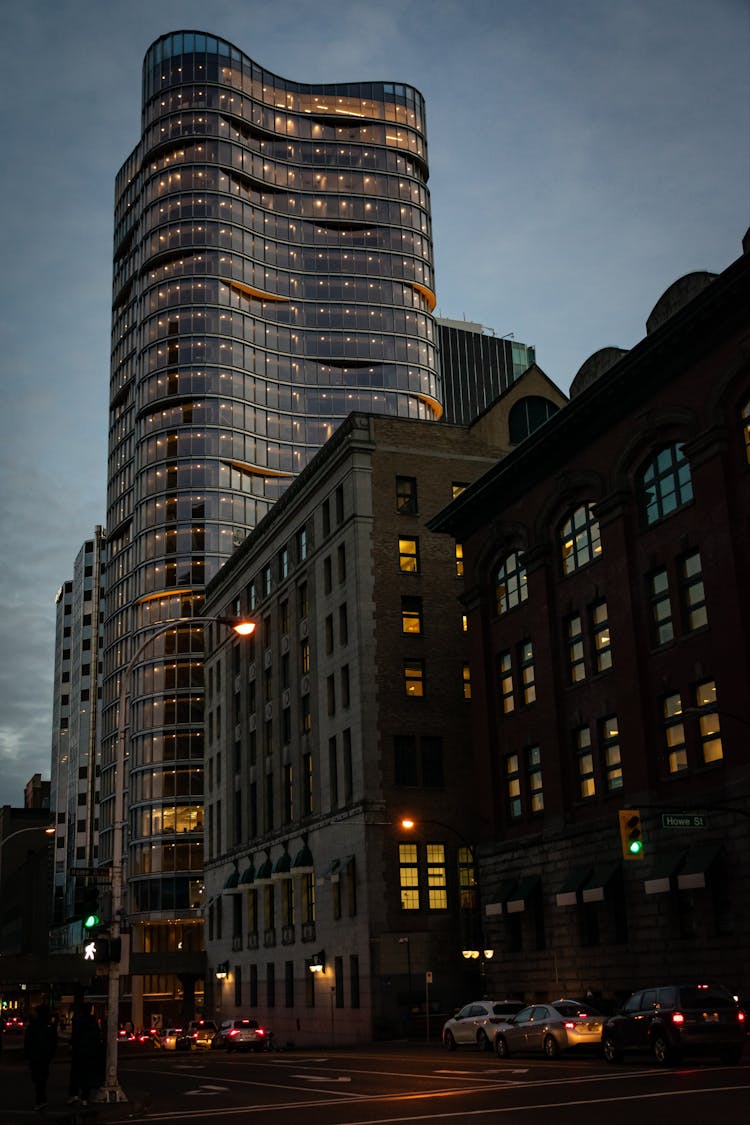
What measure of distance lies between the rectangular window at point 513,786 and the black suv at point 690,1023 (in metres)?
23.1

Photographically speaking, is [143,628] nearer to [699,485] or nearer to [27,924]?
[27,924]

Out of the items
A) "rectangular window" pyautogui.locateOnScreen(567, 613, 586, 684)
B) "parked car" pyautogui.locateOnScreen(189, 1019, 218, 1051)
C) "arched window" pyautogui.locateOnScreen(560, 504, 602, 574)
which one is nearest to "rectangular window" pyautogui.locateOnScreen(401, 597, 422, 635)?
"arched window" pyautogui.locateOnScreen(560, 504, 602, 574)

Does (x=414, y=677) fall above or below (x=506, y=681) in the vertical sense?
above

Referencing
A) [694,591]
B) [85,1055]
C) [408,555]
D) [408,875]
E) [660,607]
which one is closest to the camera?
[85,1055]

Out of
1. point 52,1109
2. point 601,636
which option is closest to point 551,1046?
point 52,1109

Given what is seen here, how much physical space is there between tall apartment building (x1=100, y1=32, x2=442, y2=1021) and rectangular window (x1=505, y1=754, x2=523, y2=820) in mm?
68055

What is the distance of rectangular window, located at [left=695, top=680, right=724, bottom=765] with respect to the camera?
39094mm

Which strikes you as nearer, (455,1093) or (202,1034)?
(455,1093)

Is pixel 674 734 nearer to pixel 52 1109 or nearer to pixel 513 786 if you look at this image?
pixel 513 786

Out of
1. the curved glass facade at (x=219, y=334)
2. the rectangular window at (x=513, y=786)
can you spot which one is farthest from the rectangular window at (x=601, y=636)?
the curved glass facade at (x=219, y=334)

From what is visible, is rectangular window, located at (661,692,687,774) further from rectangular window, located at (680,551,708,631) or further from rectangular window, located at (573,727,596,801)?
rectangular window, located at (573,727,596,801)

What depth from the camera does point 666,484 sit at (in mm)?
42750

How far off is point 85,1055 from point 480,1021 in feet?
55.4

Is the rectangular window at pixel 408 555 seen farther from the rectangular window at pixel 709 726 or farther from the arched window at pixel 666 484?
the rectangular window at pixel 709 726
